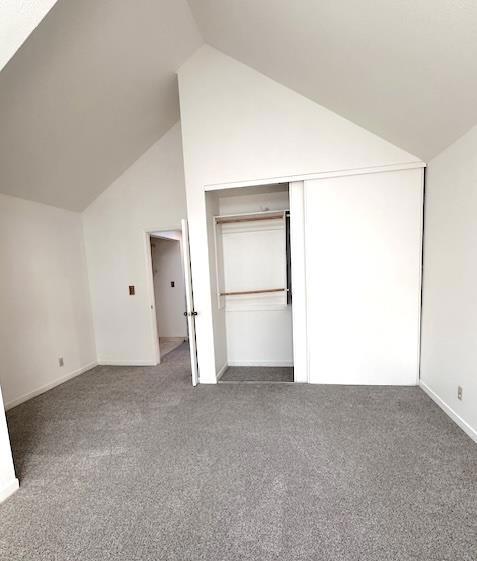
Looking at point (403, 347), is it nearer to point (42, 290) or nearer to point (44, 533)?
point (44, 533)

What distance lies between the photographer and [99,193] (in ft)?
13.3

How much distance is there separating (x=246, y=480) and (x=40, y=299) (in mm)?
3207

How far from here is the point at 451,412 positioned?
7.69 feet

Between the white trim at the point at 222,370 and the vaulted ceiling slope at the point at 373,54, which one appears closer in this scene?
the vaulted ceiling slope at the point at 373,54

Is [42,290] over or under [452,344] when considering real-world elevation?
over

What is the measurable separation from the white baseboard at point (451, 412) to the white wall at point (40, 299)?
4.38 meters

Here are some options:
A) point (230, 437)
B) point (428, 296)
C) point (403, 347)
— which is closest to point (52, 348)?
point (230, 437)

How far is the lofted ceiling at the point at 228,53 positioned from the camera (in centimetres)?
165

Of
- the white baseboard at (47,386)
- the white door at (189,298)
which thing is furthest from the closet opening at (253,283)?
the white baseboard at (47,386)

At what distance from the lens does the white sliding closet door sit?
111 inches

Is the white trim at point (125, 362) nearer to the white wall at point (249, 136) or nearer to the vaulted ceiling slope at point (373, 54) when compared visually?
the white wall at point (249, 136)

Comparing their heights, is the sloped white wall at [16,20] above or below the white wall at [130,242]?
above

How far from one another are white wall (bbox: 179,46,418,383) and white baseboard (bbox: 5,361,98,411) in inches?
96.3

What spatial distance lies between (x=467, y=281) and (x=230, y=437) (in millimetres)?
2277
